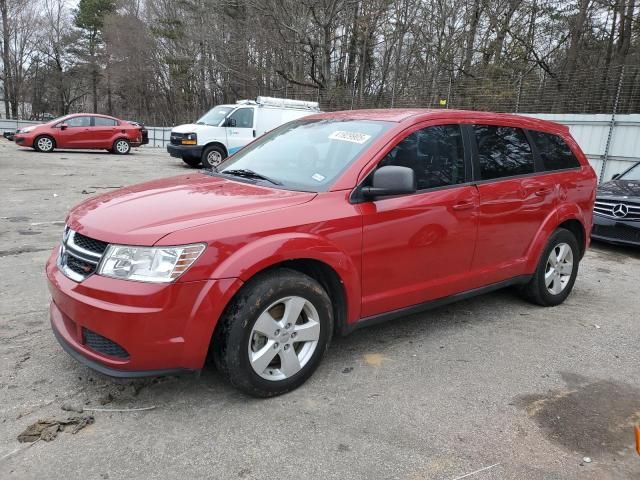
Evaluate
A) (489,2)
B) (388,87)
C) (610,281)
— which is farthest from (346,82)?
(610,281)

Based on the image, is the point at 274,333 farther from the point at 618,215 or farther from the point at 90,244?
the point at 618,215

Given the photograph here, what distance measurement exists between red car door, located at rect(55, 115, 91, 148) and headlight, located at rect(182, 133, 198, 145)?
5.69 meters

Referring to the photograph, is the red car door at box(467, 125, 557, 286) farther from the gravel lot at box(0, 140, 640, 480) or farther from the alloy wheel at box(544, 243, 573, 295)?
the gravel lot at box(0, 140, 640, 480)

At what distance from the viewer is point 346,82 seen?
2781 cm

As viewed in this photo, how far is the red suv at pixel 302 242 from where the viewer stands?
263 cm

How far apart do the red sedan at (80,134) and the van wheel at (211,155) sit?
572 centimetres

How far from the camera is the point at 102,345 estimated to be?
2.71 metres

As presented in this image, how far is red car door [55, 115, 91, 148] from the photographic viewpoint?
1836 cm

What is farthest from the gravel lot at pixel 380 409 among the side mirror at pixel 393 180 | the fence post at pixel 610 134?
the fence post at pixel 610 134

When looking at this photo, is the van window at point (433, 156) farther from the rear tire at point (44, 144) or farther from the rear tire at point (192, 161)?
the rear tire at point (44, 144)

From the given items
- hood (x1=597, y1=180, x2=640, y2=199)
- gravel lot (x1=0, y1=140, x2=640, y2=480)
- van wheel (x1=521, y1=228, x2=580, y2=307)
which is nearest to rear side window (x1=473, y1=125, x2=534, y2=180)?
van wheel (x1=521, y1=228, x2=580, y2=307)

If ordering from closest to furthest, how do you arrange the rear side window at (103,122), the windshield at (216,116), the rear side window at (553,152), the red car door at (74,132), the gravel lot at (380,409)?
1. the gravel lot at (380,409)
2. the rear side window at (553,152)
3. the windshield at (216,116)
4. the red car door at (74,132)
5. the rear side window at (103,122)

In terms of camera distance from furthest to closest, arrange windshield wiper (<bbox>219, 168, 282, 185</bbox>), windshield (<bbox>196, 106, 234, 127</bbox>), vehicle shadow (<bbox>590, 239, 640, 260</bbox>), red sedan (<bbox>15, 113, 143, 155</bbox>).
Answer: red sedan (<bbox>15, 113, 143, 155</bbox>) < windshield (<bbox>196, 106, 234, 127</bbox>) < vehicle shadow (<bbox>590, 239, 640, 260</bbox>) < windshield wiper (<bbox>219, 168, 282, 185</bbox>)

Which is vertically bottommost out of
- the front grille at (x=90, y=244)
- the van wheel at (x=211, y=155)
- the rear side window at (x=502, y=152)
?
the van wheel at (x=211, y=155)
